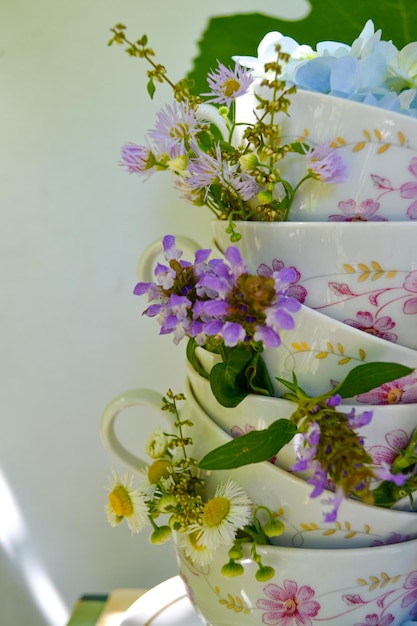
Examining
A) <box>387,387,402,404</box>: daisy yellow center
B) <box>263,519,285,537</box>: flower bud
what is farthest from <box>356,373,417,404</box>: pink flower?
<box>263,519,285,537</box>: flower bud

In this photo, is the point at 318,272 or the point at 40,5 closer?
the point at 318,272

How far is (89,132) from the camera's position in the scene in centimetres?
93

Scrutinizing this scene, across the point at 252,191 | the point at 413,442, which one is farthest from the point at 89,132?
the point at 413,442

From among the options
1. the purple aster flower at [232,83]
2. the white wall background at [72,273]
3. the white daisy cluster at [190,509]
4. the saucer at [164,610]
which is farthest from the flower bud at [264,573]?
the white wall background at [72,273]

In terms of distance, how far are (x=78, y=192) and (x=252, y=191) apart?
480 millimetres

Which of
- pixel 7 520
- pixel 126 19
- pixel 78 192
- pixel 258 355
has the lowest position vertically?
pixel 7 520

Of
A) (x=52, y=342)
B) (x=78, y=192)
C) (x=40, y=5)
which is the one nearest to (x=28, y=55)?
(x=40, y=5)

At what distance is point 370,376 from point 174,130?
21cm

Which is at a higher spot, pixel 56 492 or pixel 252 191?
pixel 252 191

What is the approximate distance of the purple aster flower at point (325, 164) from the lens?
1.53 ft

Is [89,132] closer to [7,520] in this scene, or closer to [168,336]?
[168,336]

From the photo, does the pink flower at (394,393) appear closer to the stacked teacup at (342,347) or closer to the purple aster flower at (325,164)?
the stacked teacup at (342,347)

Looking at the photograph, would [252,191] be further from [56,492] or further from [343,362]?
[56,492]

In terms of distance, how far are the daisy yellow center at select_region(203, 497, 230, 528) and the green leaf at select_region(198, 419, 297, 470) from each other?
0.13 ft
